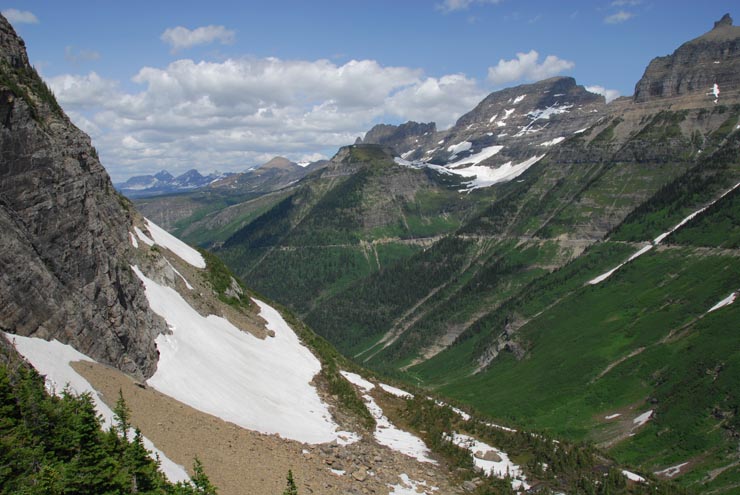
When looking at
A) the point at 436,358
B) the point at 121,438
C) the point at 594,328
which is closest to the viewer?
the point at 121,438

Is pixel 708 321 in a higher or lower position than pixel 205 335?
lower

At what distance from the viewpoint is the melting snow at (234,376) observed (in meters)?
42.5

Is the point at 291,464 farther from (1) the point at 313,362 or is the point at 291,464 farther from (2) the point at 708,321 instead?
(2) the point at 708,321

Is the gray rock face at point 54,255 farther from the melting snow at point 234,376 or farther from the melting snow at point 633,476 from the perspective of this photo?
the melting snow at point 633,476

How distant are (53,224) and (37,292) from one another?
19.4 feet

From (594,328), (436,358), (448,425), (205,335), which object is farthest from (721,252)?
(205,335)

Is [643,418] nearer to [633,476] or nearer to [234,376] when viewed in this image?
[633,476]

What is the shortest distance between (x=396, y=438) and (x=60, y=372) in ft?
95.9

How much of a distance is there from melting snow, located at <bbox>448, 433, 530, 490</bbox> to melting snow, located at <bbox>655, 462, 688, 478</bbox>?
4197cm

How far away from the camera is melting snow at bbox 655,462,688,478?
81.7 m

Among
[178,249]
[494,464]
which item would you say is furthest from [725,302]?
[178,249]

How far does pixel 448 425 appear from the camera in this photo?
5962 cm

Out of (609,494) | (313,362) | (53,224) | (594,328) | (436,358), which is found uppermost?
(53,224)

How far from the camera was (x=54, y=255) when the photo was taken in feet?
126
